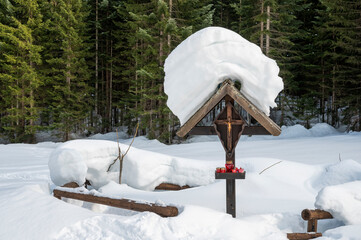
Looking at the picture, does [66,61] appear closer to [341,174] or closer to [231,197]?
[231,197]

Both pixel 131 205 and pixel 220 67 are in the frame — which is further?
pixel 220 67

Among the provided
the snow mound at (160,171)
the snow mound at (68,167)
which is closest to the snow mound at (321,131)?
the snow mound at (160,171)

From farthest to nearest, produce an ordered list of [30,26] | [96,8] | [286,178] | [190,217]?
1. [96,8]
2. [30,26]
3. [286,178]
4. [190,217]

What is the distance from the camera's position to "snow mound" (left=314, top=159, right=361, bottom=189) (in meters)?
5.80

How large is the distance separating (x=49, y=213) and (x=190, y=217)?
204 cm

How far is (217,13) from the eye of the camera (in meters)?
30.0

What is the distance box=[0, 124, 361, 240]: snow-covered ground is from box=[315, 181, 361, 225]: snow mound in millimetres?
13

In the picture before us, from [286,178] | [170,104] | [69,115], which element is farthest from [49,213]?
[69,115]

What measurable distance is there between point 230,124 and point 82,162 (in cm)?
348

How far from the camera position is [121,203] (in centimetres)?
394

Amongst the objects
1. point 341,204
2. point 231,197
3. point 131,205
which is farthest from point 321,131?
point 131,205

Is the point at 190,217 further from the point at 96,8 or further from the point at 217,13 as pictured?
the point at 217,13

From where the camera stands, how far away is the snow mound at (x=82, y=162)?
571cm

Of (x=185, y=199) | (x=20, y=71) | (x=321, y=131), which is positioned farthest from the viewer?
(x=20, y=71)
